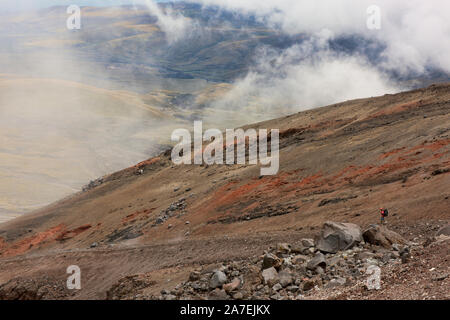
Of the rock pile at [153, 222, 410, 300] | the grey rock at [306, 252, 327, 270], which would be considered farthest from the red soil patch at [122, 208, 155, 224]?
the grey rock at [306, 252, 327, 270]

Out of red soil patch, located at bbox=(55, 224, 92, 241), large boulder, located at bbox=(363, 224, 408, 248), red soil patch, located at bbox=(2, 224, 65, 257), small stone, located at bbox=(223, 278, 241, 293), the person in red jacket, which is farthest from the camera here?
red soil patch, located at bbox=(2, 224, 65, 257)

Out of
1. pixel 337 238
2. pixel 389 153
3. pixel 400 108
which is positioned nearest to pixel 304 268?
pixel 337 238

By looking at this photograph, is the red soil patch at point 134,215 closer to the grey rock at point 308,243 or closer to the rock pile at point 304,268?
the rock pile at point 304,268

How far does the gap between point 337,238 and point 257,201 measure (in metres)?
8.82

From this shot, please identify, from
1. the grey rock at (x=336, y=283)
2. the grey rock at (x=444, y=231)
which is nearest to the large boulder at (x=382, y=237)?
the grey rock at (x=444, y=231)

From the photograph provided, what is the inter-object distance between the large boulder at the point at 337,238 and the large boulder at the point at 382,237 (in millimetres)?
233

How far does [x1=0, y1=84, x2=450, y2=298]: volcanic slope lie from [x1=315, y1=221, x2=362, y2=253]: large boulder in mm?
2279

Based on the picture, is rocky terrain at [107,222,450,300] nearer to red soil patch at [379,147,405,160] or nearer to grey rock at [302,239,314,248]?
grey rock at [302,239,314,248]

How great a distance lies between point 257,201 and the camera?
20.0m

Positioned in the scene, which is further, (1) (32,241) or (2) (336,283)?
(1) (32,241)

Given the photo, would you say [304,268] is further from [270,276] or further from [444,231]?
[444,231]

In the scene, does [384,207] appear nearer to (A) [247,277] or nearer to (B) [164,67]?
(A) [247,277]

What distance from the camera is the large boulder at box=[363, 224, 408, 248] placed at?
36.5ft

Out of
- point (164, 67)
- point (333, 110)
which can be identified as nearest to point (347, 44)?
point (164, 67)
